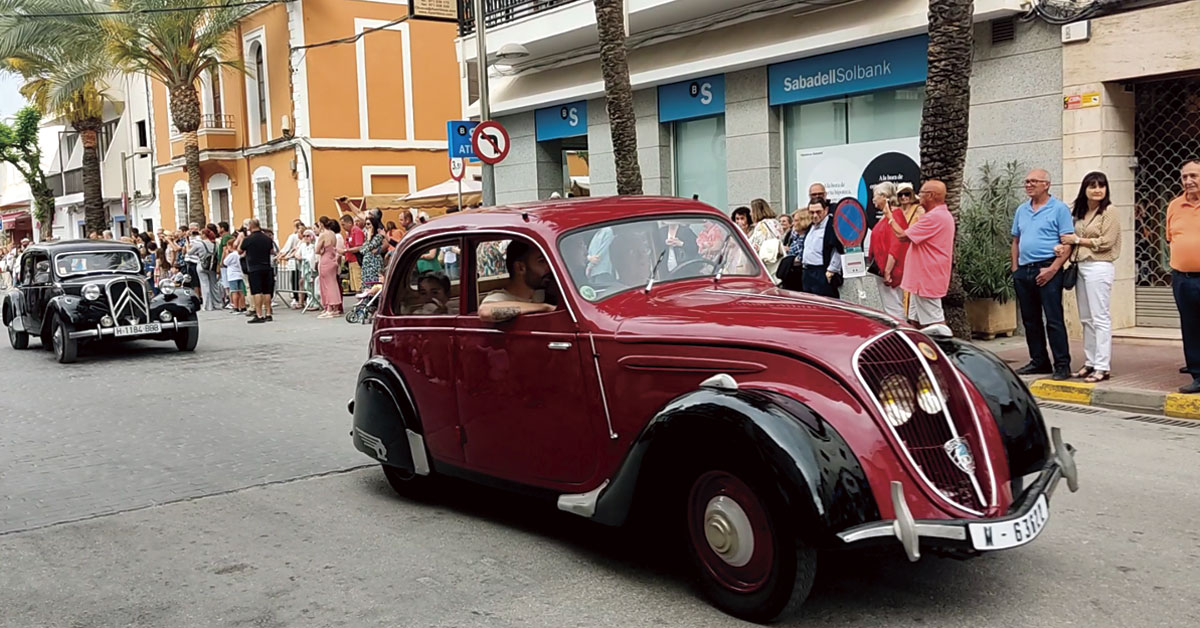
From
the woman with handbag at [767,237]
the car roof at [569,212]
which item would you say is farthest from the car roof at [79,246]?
the car roof at [569,212]

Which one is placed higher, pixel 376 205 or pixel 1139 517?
pixel 376 205

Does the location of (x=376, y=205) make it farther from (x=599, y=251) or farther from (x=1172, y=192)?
(x=599, y=251)

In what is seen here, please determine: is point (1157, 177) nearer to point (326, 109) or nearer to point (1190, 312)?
point (1190, 312)

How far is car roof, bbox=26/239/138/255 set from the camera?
15133 millimetres

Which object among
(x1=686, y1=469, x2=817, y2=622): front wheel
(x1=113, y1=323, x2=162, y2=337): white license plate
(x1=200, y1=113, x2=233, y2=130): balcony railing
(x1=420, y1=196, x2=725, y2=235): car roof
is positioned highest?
(x1=200, y1=113, x2=233, y2=130): balcony railing

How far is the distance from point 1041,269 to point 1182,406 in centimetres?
169

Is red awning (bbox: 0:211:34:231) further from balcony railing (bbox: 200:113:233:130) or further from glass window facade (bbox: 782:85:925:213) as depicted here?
glass window facade (bbox: 782:85:925:213)

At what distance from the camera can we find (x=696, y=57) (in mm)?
16703

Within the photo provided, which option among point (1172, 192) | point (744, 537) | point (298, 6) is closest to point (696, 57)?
point (1172, 192)

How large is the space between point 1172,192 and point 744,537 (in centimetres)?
1003

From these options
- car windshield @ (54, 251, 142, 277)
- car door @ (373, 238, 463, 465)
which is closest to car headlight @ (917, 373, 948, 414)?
car door @ (373, 238, 463, 465)

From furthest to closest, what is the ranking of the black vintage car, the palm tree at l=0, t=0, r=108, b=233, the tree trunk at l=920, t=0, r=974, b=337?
the palm tree at l=0, t=0, r=108, b=233
the black vintage car
the tree trunk at l=920, t=0, r=974, b=337

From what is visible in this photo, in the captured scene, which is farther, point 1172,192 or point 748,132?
point 748,132

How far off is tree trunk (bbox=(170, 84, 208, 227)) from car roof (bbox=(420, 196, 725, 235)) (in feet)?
84.8
